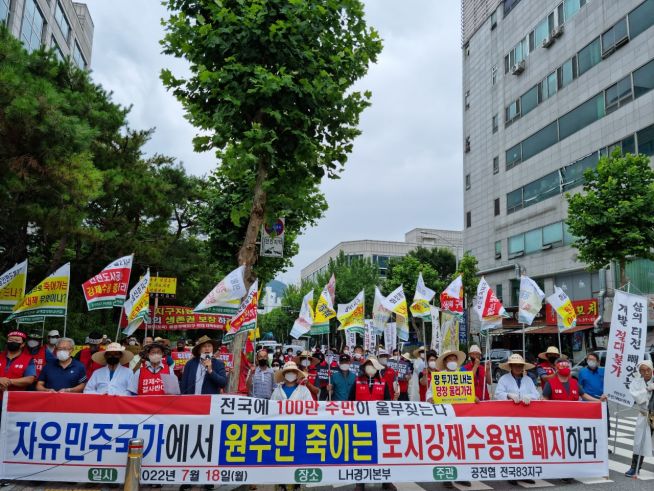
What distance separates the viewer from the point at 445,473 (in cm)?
699

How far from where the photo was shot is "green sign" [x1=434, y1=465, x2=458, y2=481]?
22.8ft

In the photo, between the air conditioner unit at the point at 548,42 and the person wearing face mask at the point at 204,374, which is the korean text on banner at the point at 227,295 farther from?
the air conditioner unit at the point at 548,42

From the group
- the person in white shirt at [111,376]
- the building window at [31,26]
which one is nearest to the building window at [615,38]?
the person in white shirt at [111,376]

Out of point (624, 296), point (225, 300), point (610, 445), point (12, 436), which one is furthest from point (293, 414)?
point (610, 445)

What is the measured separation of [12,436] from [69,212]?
A: 20.7 ft

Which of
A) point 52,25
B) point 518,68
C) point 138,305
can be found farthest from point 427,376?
point 52,25

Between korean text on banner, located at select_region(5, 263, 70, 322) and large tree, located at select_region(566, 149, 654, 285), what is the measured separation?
1848 cm

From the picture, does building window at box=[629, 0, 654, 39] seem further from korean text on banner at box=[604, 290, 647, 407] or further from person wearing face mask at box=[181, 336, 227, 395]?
person wearing face mask at box=[181, 336, 227, 395]

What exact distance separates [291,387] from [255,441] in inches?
40.0

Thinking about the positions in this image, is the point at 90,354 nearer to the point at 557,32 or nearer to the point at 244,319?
the point at 244,319

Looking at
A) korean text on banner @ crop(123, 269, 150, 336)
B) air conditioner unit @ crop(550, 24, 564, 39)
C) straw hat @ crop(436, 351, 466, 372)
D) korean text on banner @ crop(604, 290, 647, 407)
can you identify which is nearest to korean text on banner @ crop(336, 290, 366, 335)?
korean text on banner @ crop(123, 269, 150, 336)

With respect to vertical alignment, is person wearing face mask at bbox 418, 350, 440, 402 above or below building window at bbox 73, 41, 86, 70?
below

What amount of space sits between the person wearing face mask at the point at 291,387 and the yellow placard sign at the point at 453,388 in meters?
1.85

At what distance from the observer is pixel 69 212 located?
12.0 m
